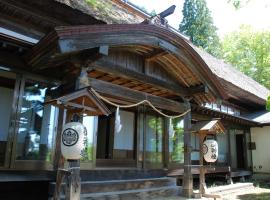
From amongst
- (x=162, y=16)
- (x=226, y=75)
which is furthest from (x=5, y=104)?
(x=226, y=75)

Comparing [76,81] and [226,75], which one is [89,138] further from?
[226,75]

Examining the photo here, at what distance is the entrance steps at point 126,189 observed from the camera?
6.14 metres

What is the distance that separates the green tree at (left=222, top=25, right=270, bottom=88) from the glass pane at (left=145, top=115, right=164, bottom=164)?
2231 cm

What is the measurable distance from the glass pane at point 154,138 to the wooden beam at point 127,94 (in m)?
2.53

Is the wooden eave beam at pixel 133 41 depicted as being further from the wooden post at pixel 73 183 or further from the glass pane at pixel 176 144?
the glass pane at pixel 176 144

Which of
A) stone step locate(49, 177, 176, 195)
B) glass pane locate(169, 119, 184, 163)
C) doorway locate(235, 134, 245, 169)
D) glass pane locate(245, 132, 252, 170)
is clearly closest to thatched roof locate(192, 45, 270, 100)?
glass pane locate(245, 132, 252, 170)

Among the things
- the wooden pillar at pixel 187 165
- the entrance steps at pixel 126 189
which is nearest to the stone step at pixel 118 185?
the entrance steps at pixel 126 189

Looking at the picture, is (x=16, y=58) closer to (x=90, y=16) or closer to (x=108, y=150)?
(x=90, y=16)

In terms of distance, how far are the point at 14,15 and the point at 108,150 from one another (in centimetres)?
650

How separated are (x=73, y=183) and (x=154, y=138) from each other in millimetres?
5893

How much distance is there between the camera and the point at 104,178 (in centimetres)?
768

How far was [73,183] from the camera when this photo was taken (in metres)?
5.16

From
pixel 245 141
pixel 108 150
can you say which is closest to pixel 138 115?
pixel 108 150

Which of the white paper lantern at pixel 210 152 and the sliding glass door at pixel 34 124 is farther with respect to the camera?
the white paper lantern at pixel 210 152
